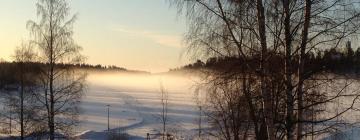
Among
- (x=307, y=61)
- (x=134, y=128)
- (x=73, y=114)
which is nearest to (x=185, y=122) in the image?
(x=134, y=128)

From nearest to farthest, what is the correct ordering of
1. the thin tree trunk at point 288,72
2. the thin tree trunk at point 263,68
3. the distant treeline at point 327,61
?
the thin tree trunk at point 288,72, the thin tree trunk at point 263,68, the distant treeline at point 327,61

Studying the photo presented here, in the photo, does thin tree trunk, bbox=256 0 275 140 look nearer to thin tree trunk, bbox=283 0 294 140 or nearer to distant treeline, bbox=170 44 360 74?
distant treeline, bbox=170 44 360 74

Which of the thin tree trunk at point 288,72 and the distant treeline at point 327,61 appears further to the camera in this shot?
the distant treeline at point 327,61

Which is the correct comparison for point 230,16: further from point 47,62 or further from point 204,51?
point 47,62

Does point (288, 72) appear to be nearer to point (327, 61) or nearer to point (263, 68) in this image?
point (263, 68)

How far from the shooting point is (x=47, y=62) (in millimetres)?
19891

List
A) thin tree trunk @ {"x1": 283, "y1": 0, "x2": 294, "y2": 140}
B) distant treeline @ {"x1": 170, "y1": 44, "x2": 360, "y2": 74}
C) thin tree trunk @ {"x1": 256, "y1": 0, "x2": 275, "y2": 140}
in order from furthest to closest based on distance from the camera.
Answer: distant treeline @ {"x1": 170, "y1": 44, "x2": 360, "y2": 74}
thin tree trunk @ {"x1": 256, "y1": 0, "x2": 275, "y2": 140}
thin tree trunk @ {"x1": 283, "y1": 0, "x2": 294, "y2": 140}

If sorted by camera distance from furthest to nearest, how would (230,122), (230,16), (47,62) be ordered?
1. (47,62)
2. (230,122)
3. (230,16)

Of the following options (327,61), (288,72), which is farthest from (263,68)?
(327,61)

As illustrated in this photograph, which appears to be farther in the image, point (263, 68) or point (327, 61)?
point (327, 61)

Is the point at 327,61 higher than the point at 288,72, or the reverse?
the point at 327,61

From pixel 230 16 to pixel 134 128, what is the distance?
47132 mm

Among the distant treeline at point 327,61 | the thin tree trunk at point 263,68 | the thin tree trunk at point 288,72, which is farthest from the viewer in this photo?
the distant treeline at point 327,61

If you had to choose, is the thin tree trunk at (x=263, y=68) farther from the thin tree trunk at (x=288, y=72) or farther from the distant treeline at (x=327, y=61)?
the thin tree trunk at (x=288, y=72)
